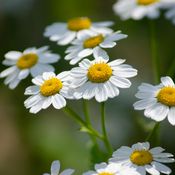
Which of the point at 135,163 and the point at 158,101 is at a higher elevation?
the point at 158,101

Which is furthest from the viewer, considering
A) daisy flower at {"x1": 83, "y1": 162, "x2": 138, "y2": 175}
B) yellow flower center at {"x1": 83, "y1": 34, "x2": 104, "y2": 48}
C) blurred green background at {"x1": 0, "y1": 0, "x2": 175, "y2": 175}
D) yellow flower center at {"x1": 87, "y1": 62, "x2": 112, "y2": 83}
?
blurred green background at {"x1": 0, "y1": 0, "x2": 175, "y2": 175}

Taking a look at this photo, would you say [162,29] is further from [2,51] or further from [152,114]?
[152,114]

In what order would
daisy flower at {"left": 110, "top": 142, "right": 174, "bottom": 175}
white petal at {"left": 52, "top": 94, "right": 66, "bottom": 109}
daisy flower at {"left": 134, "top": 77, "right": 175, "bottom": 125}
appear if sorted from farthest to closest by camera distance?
white petal at {"left": 52, "top": 94, "right": 66, "bottom": 109} → daisy flower at {"left": 134, "top": 77, "right": 175, "bottom": 125} → daisy flower at {"left": 110, "top": 142, "right": 174, "bottom": 175}

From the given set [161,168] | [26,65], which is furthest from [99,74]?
[26,65]

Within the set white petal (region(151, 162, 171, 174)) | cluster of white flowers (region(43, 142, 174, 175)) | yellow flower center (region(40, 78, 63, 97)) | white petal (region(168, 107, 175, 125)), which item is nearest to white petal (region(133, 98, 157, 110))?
white petal (region(168, 107, 175, 125))

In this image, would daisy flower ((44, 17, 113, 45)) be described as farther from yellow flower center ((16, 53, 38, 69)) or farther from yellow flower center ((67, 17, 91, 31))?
yellow flower center ((16, 53, 38, 69))

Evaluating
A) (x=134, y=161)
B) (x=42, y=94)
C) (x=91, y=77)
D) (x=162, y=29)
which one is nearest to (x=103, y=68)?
(x=91, y=77)

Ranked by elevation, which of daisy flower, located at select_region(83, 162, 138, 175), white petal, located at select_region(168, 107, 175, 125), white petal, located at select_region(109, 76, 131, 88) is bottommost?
daisy flower, located at select_region(83, 162, 138, 175)

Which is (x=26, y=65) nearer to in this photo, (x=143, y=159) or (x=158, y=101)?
(x=158, y=101)

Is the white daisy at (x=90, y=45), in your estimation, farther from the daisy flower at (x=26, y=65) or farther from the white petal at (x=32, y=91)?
the white petal at (x=32, y=91)
